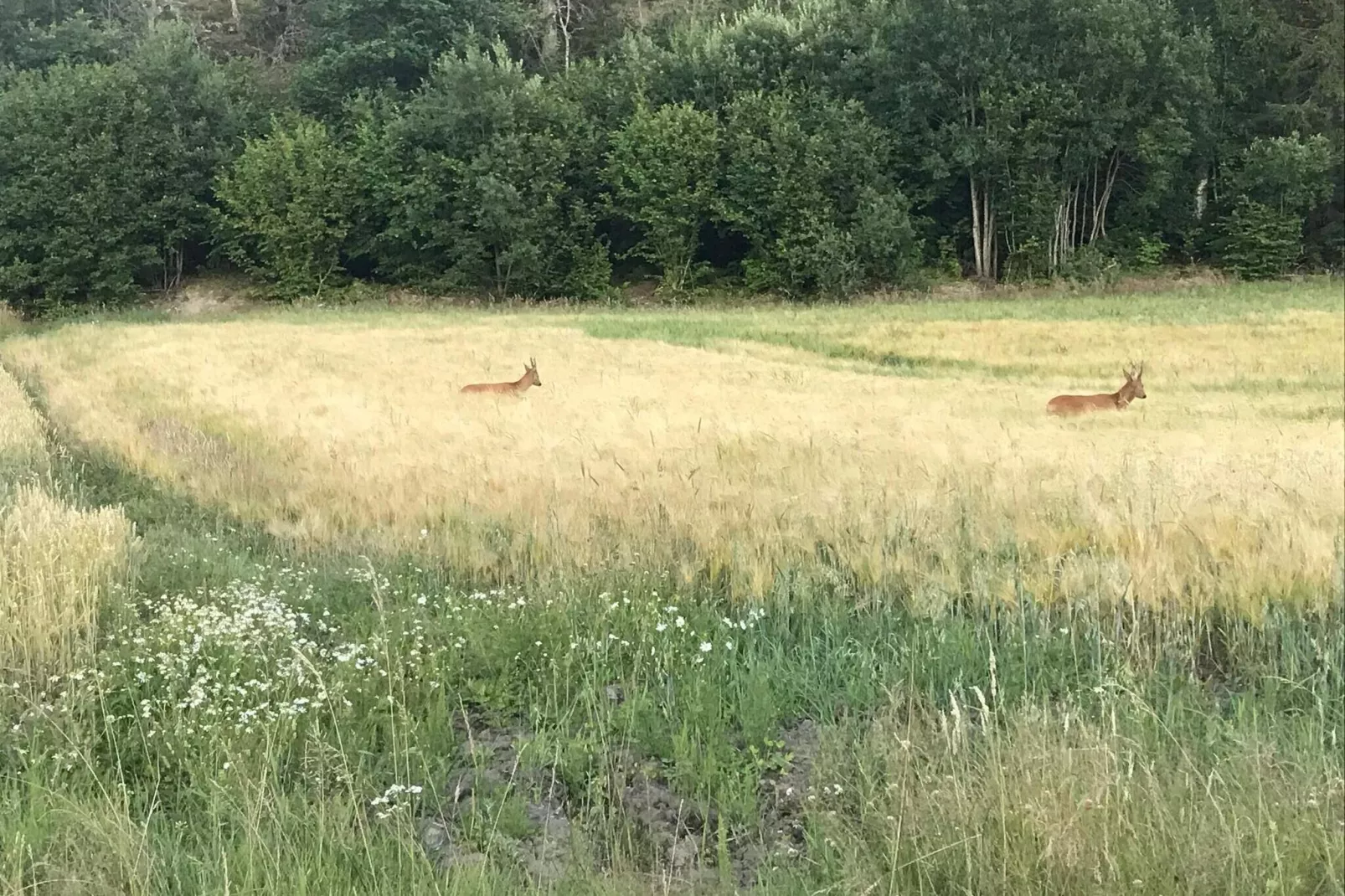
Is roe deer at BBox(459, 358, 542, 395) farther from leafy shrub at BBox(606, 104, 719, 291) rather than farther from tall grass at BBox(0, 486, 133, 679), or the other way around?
leafy shrub at BBox(606, 104, 719, 291)

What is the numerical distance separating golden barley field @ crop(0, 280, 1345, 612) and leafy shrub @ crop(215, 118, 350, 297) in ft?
72.7

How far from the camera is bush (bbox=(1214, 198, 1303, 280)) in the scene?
17.5m

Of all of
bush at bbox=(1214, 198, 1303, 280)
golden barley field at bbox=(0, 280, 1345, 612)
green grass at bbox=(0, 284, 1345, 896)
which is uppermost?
bush at bbox=(1214, 198, 1303, 280)

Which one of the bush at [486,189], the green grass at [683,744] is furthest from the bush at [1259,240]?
the bush at [486,189]

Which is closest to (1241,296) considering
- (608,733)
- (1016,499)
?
(1016,499)

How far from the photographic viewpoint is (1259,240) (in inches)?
790

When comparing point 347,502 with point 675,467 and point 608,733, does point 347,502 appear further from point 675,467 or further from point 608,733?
point 608,733

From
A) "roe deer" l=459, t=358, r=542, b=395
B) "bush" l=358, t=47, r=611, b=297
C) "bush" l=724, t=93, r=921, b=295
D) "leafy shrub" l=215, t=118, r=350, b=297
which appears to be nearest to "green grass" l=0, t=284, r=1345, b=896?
"roe deer" l=459, t=358, r=542, b=395

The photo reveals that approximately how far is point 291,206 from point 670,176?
15.7m

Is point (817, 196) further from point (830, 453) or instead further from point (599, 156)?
point (830, 453)

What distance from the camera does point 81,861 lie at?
10.5 feet

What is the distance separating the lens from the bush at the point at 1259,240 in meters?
17.5

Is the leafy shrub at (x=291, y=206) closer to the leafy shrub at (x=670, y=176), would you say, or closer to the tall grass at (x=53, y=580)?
the leafy shrub at (x=670, y=176)

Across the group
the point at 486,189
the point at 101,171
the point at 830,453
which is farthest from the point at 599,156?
the point at 830,453
